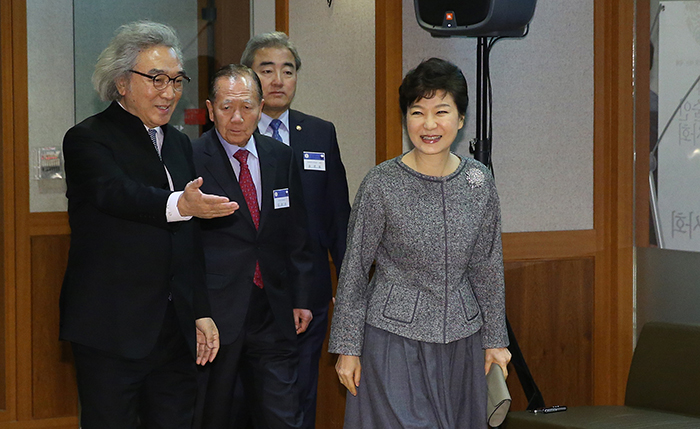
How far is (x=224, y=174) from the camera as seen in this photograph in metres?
2.62

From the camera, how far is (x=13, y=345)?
394 centimetres

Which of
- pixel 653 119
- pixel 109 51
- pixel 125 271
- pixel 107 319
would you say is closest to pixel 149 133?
pixel 109 51

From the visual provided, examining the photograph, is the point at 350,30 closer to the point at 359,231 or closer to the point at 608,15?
the point at 608,15

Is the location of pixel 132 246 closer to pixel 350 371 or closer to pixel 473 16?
pixel 350 371

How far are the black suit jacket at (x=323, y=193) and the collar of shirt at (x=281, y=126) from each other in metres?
0.02

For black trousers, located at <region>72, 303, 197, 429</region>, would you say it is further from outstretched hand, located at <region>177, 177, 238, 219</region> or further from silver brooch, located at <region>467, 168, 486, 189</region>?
silver brooch, located at <region>467, 168, 486, 189</region>

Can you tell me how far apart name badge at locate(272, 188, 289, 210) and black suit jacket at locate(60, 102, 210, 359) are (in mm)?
507

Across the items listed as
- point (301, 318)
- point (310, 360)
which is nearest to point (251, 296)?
point (301, 318)

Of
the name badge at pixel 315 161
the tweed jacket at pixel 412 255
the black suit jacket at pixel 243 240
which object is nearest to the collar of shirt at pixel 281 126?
the name badge at pixel 315 161

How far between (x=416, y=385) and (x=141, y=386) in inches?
33.0

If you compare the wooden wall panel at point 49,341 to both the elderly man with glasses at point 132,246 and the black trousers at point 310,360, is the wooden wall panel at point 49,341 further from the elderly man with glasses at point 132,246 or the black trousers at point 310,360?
the elderly man with glasses at point 132,246

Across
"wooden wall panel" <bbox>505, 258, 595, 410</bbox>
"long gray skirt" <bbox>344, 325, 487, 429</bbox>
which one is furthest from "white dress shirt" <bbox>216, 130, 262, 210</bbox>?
"wooden wall panel" <bbox>505, 258, 595, 410</bbox>

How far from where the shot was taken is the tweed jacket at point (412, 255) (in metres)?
2.27

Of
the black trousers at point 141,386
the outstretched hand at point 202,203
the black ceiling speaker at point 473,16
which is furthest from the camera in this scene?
the black ceiling speaker at point 473,16
